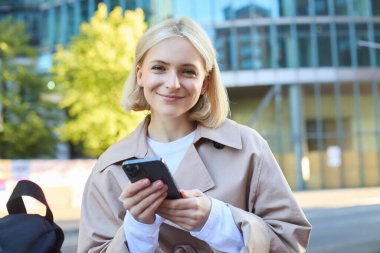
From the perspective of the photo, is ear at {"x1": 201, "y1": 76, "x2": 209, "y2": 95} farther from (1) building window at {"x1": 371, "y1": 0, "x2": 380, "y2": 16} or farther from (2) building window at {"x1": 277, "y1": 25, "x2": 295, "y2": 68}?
(1) building window at {"x1": 371, "y1": 0, "x2": 380, "y2": 16}

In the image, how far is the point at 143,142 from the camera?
2354mm

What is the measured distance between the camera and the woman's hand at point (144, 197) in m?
1.82

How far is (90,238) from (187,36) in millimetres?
849

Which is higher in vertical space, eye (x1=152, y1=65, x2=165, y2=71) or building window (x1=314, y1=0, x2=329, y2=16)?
eye (x1=152, y1=65, x2=165, y2=71)

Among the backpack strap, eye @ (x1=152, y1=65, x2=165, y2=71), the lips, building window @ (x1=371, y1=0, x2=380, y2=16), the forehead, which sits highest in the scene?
the forehead

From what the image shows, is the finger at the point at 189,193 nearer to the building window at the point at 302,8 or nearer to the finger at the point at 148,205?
the finger at the point at 148,205

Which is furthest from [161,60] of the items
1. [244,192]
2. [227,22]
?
[227,22]

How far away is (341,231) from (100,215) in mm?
12382

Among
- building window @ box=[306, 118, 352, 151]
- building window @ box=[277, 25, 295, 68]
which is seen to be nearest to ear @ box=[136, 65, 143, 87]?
building window @ box=[277, 25, 295, 68]

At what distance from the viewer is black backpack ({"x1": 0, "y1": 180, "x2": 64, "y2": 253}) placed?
222 cm

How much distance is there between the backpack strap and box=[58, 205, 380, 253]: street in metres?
7.68

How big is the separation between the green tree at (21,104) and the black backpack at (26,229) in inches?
1208

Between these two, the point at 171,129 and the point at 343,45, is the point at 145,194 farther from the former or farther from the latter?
the point at 343,45

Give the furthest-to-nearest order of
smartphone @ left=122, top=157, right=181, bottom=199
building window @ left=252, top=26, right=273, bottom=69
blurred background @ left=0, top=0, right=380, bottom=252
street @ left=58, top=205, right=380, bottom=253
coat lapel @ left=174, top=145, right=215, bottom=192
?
1. building window @ left=252, top=26, right=273, bottom=69
2. blurred background @ left=0, top=0, right=380, bottom=252
3. street @ left=58, top=205, right=380, bottom=253
4. coat lapel @ left=174, top=145, right=215, bottom=192
5. smartphone @ left=122, top=157, right=181, bottom=199
